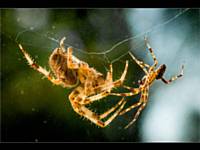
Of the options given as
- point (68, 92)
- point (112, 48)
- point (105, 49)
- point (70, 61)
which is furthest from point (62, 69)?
point (105, 49)

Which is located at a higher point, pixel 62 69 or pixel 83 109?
pixel 62 69

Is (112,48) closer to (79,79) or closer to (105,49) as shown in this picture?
(105,49)

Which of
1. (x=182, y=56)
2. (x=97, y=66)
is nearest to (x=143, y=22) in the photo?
(x=182, y=56)

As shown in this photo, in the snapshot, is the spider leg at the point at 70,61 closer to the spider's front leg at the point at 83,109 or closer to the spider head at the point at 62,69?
the spider head at the point at 62,69

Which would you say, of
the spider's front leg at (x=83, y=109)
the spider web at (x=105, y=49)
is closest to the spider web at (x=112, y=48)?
the spider web at (x=105, y=49)

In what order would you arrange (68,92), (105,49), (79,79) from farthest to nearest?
(105,49) < (68,92) < (79,79)
